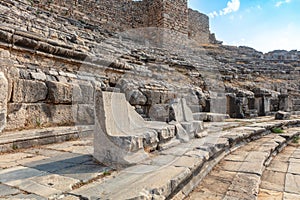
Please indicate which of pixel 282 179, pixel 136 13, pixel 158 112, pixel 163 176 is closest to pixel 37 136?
pixel 163 176

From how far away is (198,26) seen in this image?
26.0 metres

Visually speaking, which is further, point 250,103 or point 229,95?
point 250,103

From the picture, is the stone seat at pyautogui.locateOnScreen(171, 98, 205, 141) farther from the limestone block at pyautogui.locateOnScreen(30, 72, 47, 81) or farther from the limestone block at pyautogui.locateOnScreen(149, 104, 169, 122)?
the limestone block at pyautogui.locateOnScreen(30, 72, 47, 81)

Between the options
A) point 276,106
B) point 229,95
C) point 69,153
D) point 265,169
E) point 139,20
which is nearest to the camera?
point 69,153

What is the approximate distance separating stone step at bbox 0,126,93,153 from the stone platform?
0.11m

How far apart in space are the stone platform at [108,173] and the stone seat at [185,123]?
0.25 m

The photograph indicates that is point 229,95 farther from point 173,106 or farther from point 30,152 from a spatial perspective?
point 30,152

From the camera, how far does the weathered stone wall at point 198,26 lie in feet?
83.6

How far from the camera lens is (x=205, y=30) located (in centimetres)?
2669

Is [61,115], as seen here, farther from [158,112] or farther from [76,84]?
[158,112]

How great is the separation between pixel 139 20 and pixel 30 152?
18829mm

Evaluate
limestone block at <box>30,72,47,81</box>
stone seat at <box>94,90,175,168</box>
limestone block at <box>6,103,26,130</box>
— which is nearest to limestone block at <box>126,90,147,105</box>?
limestone block at <box>30,72,47,81</box>

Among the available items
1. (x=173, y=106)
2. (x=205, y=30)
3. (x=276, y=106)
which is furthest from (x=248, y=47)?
(x=173, y=106)

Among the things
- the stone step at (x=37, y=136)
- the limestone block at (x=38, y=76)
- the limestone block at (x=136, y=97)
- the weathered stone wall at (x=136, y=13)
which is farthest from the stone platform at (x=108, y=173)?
the weathered stone wall at (x=136, y=13)
